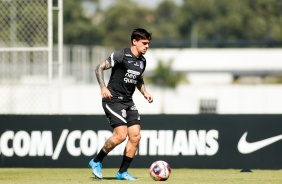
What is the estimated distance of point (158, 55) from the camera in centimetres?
6494

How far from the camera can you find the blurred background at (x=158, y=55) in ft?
62.2

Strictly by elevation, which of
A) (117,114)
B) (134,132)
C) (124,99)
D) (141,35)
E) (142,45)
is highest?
(141,35)

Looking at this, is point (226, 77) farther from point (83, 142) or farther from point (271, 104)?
point (83, 142)

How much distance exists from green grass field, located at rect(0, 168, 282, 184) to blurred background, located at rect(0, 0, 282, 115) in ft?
8.26

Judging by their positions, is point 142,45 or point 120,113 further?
point 120,113

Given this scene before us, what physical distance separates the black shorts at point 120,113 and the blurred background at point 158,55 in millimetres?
4770

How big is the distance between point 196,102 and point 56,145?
82.7ft

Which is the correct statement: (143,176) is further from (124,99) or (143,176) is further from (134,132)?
(124,99)

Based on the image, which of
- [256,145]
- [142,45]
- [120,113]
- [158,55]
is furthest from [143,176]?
[158,55]

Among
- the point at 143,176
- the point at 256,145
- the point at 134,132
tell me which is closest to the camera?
the point at 134,132

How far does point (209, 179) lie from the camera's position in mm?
13750

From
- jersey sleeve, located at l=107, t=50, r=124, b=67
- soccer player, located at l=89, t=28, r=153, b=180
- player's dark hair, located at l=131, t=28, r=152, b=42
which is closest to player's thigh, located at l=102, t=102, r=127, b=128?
soccer player, located at l=89, t=28, r=153, b=180

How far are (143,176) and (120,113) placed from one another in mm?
1743

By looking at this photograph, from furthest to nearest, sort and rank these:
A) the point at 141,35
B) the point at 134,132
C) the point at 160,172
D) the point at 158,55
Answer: the point at 158,55 → the point at 134,132 → the point at 141,35 → the point at 160,172
